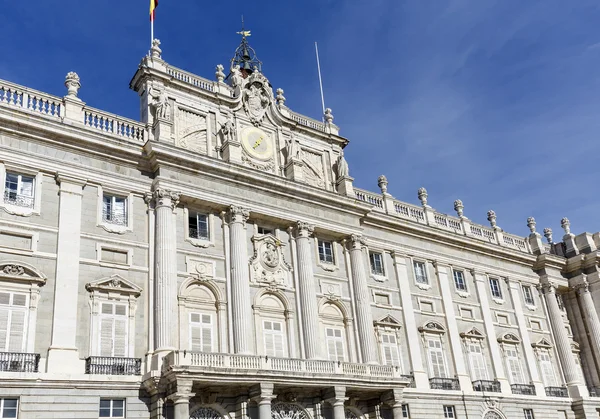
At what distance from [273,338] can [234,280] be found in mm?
3109

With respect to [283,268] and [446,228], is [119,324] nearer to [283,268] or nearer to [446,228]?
[283,268]

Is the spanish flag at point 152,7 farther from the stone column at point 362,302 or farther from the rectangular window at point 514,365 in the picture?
the rectangular window at point 514,365

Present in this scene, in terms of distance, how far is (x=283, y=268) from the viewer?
95.0ft

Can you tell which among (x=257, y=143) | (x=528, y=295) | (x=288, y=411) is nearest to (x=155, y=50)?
(x=257, y=143)

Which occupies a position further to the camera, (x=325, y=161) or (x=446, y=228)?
(x=446, y=228)

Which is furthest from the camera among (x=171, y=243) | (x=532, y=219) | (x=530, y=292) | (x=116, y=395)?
(x=532, y=219)

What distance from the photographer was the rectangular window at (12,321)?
20922mm

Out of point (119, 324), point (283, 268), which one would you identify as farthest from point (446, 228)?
point (119, 324)

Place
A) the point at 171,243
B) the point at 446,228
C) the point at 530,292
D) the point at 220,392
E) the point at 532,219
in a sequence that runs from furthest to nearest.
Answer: the point at 532,219, the point at 530,292, the point at 446,228, the point at 171,243, the point at 220,392

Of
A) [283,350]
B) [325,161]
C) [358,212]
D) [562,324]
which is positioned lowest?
[283,350]

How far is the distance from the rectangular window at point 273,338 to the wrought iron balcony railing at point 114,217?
7280 mm

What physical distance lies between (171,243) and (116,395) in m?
6.15

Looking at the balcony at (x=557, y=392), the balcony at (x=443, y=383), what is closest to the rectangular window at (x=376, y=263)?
the balcony at (x=443, y=383)

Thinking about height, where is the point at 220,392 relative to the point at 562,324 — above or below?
→ below
